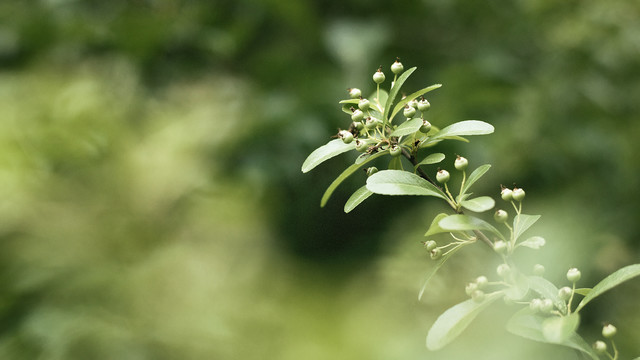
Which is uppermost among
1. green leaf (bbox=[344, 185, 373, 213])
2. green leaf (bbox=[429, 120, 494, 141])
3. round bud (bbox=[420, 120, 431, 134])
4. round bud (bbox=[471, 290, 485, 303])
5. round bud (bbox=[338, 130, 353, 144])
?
round bud (bbox=[338, 130, 353, 144])

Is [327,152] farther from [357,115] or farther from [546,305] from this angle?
[546,305]

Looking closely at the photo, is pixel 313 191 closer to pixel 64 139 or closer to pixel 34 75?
pixel 64 139

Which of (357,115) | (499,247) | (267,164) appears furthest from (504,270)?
(267,164)

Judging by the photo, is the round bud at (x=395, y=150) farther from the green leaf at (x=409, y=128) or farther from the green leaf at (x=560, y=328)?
the green leaf at (x=560, y=328)

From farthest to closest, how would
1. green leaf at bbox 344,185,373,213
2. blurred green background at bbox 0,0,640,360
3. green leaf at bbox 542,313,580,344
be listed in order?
blurred green background at bbox 0,0,640,360 < green leaf at bbox 344,185,373,213 < green leaf at bbox 542,313,580,344

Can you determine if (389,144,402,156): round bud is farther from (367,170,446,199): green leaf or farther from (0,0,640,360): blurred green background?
(0,0,640,360): blurred green background

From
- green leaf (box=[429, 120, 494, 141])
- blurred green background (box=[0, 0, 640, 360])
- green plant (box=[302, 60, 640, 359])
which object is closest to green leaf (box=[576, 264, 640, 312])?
green plant (box=[302, 60, 640, 359])

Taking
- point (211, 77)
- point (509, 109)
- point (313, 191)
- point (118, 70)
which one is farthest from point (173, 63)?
point (509, 109)

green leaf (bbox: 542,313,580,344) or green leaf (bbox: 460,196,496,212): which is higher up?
green leaf (bbox: 460,196,496,212)
